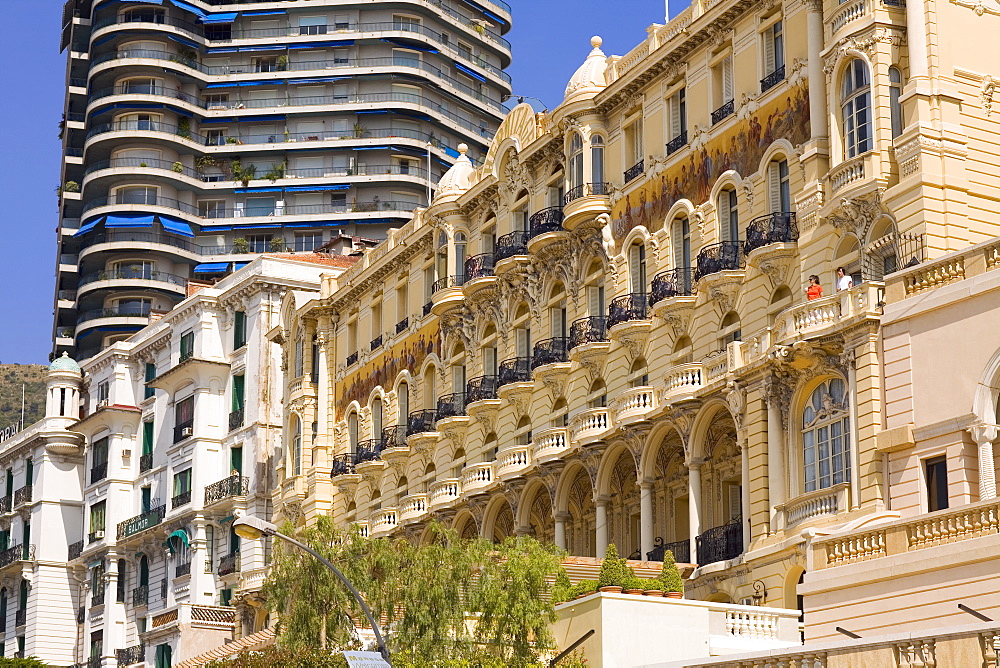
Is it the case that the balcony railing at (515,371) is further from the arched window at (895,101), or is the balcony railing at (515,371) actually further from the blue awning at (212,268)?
the blue awning at (212,268)

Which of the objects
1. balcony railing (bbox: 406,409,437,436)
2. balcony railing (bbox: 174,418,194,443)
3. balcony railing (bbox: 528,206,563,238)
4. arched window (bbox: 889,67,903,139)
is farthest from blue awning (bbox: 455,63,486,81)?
arched window (bbox: 889,67,903,139)

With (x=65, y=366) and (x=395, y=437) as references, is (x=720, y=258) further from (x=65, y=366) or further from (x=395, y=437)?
(x=65, y=366)

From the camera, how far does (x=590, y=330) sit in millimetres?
53906

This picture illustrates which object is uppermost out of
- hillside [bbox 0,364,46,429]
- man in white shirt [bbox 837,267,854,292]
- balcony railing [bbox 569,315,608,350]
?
hillside [bbox 0,364,46,429]

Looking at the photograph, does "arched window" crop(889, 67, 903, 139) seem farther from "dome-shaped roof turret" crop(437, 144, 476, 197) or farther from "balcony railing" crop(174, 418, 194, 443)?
"balcony railing" crop(174, 418, 194, 443)

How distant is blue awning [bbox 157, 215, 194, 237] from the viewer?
112188 mm

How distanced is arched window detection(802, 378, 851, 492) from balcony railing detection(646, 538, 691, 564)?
256 inches

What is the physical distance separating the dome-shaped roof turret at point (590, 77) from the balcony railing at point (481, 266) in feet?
23.9

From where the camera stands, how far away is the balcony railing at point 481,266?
201ft

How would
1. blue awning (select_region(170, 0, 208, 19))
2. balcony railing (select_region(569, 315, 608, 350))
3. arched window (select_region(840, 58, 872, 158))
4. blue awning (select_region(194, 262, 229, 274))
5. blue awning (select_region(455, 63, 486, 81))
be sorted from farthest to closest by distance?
1. blue awning (select_region(170, 0, 208, 19))
2. blue awning (select_region(455, 63, 486, 81))
3. blue awning (select_region(194, 262, 229, 274))
4. balcony railing (select_region(569, 315, 608, 350))
5. arched window (select_region(840, 58, 872, 158))

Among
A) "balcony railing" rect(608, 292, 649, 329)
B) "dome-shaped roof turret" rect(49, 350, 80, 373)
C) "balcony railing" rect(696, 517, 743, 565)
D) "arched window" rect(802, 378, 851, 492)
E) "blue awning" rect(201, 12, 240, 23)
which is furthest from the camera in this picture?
"blue awning" rect(201, 12, 240, 23)

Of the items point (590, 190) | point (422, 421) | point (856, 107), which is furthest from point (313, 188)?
point (856, 107)

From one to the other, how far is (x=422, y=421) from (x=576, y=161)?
1307cm

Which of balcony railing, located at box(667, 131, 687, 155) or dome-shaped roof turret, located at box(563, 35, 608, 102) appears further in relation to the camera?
→ dome-shaped roof turret, located at box(563, 35, 608, 102)
